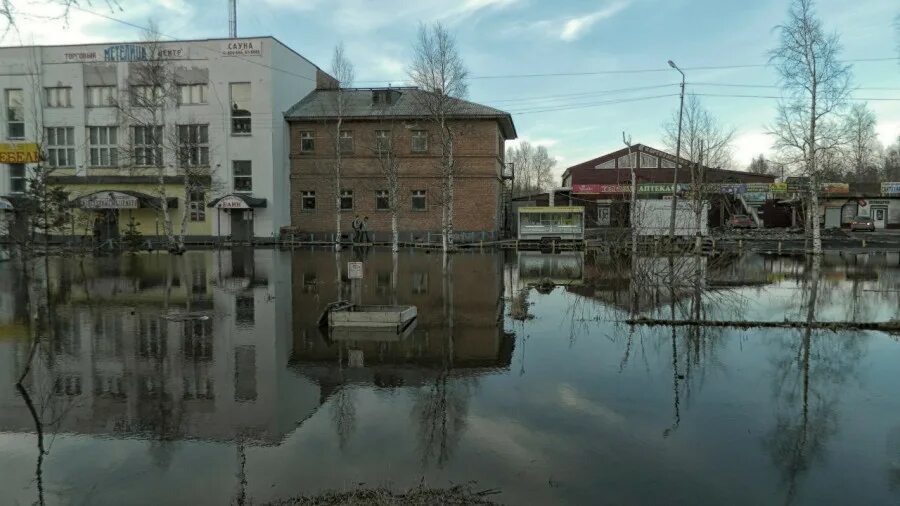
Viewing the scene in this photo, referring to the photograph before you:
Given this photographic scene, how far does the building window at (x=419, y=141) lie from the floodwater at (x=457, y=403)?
93.1 feet

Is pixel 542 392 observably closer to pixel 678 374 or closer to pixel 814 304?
pixel 678 374

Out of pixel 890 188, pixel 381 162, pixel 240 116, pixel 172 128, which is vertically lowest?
pixel 890 188

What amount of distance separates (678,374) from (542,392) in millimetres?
2212

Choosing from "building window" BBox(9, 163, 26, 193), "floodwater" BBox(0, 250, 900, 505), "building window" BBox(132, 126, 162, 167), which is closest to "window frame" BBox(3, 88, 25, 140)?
"building window" BBox(9, 163, 26, 193)

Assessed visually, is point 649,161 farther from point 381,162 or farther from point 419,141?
point 381,162

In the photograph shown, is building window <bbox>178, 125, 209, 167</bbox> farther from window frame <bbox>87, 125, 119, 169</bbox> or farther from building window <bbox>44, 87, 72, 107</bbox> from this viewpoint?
building window <bbox>44, 87, 72, 107</bbox>

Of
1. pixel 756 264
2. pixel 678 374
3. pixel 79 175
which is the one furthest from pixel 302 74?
pixel 678 374

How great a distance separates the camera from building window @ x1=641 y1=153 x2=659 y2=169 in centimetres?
6112

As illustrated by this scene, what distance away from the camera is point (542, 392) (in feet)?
25.4

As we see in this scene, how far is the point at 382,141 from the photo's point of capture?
42156 millimetres

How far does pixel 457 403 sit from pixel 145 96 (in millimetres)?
37221

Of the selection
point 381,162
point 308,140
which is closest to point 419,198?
point 381,162

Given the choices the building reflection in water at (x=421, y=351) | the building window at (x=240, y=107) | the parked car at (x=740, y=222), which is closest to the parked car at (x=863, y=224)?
the parked car at (x=740, y=222)

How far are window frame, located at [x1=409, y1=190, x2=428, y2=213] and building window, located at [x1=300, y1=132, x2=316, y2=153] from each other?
325 inches
